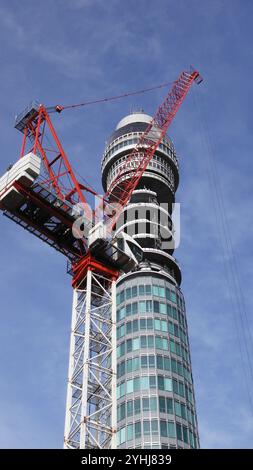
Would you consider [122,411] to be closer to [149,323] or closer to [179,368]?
[179,368]

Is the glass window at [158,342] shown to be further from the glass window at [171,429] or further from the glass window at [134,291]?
the glass window at [171,429]

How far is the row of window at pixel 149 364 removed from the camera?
119000 mm

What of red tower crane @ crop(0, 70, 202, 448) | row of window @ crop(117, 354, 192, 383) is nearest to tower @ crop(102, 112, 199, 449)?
row of window @ crop(117, 354, 192, 383)

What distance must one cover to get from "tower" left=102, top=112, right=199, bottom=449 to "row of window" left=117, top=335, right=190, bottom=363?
7.1 inches

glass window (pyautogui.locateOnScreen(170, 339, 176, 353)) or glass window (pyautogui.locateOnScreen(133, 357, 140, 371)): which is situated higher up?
glass window (pyautogui.locateOnScreen(170, 339, 176, 353))

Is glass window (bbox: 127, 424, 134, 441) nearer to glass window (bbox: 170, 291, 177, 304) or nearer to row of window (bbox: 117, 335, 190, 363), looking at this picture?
row of window (bbox: 117, 335, 190, 363)

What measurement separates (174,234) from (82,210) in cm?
6913

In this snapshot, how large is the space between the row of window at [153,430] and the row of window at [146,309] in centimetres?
2335

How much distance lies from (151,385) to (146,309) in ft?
56.4

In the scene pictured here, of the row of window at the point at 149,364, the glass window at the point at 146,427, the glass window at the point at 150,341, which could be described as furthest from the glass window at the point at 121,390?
the glass window at the point at 150,341

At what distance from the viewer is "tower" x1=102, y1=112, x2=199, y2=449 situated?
366 feet

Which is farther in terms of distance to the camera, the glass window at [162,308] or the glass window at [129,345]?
the glass window at [162,308]

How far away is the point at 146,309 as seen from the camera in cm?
12812
